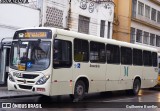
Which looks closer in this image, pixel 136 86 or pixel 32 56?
pixel 32 56

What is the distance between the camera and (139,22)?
A: 41.2 m

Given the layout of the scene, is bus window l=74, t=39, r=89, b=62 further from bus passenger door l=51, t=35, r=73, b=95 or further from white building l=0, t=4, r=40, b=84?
white building l=0, t=4, r=40, b=84

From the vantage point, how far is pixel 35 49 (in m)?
14.6

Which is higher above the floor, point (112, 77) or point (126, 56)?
point (126, 56)

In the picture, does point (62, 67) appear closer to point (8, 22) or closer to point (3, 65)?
point (3, 65)

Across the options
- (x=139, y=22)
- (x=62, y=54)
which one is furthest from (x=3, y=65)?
(x=139, y=22)

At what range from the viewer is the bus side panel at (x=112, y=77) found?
18328 millimetres

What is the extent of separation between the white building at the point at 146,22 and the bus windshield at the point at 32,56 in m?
26.1

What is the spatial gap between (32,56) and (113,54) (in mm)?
5393

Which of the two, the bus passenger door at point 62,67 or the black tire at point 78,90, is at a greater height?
the bus passenger door at point 62,67

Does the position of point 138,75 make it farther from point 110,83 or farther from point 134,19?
point 134,19

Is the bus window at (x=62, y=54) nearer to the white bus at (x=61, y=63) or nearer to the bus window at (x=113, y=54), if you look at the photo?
the white bus at (x=61, y=63)

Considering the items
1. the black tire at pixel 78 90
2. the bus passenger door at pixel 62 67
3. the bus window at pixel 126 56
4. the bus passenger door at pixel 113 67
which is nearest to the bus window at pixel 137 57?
the bus window at pixel 126 56

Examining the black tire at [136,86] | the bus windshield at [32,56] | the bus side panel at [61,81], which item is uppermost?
the bus windshield at [32,56]
